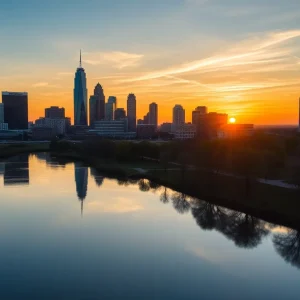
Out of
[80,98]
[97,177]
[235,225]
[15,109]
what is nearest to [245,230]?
[235,225]

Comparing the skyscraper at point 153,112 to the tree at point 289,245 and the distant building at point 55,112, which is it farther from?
the tree at point 289,245

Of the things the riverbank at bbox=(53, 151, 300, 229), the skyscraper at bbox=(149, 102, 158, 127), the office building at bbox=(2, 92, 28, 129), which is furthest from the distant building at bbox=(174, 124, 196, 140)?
the office building at bbox=(2, 92, 28, 129)

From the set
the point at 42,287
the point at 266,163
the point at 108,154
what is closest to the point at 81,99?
the point at 108,154

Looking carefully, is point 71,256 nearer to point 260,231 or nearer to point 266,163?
point 260,231

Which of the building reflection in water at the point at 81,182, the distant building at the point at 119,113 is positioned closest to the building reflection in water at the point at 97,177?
the building reflection in water at the point at 81,182

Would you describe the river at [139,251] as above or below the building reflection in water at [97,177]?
below
